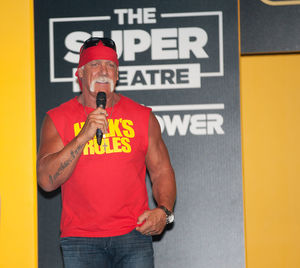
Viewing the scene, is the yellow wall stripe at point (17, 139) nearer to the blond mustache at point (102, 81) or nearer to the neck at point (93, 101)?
the neck at point (93, 101)

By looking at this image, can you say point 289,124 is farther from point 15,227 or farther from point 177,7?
point 15,227

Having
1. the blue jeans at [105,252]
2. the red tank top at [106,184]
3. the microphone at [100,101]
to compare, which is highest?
the microphone at [100,101]

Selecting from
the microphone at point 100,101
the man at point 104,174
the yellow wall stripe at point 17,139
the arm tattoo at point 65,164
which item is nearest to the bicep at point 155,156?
the man at point 104,174

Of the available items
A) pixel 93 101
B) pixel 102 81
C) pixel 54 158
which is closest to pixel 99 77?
pixel 102 81

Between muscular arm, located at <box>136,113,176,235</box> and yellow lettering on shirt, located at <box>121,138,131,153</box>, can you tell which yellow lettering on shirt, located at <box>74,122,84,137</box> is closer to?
yellow lettering on shirt, located at <box>121,138,131,153</box>

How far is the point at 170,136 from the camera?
10.4 feet

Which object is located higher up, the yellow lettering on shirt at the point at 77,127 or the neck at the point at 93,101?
the neck at the point at 93,101

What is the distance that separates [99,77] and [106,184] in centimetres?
60

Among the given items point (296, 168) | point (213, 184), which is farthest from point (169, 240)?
point (296, 168)

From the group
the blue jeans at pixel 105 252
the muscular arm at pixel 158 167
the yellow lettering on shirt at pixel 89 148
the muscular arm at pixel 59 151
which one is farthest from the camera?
the muscular arm at pixel 158 167

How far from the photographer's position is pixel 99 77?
242 centimetres

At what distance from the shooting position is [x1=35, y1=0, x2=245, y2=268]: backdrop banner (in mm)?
3135

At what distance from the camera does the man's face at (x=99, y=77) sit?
2.40m

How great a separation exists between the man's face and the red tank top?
17 centimetres
